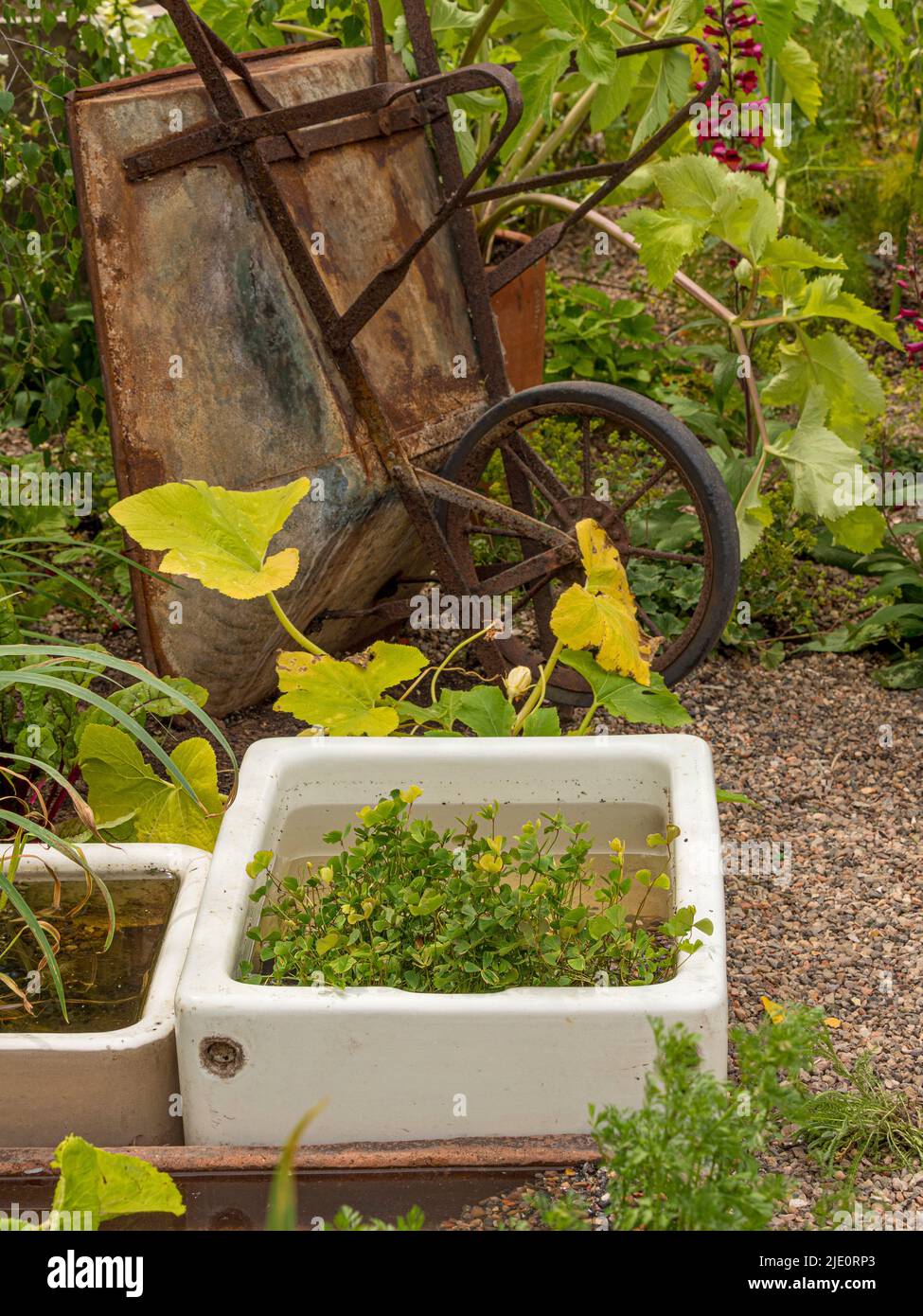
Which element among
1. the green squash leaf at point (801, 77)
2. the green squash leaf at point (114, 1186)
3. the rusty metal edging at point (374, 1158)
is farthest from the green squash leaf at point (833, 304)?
the green squash leaf at point (114, 1186)

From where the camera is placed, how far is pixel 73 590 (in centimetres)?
381

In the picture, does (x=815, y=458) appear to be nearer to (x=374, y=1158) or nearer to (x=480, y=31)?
(x=480, y=31)

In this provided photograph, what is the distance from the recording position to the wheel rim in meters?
2.93

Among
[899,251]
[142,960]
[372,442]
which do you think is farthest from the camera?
[899,251]

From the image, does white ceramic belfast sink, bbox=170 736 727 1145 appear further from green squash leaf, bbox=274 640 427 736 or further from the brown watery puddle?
green squash leaf, bbox=274 640 427 736

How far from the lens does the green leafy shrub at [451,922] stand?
1963mm

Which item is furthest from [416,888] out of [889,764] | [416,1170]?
[889,764]

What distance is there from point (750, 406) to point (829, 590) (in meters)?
0.55

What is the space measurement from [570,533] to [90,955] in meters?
1.28

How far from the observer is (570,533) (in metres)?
2.99

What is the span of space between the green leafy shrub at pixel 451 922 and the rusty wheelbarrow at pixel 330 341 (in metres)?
0.98

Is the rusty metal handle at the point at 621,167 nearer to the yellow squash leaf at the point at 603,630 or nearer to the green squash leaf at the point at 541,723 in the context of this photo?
the yellow squash leaf at the point at 603,630

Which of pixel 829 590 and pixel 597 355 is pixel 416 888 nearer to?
pixel 829 590

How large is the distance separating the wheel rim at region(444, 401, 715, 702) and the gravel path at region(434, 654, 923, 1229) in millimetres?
266
